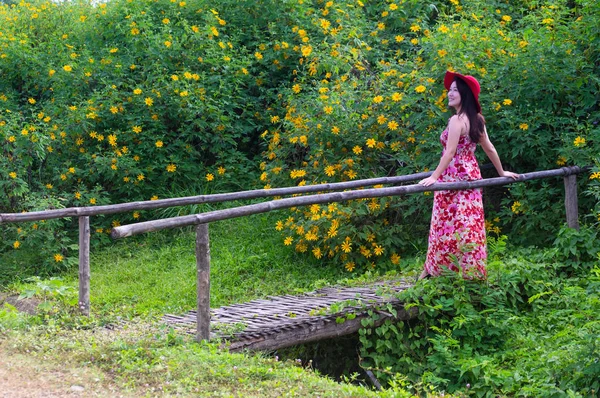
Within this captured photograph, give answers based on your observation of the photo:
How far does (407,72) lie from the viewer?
857cm

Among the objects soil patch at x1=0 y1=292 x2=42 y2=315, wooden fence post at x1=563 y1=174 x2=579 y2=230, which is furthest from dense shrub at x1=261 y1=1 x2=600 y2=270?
soil patch at x1=0 y1=292 x2=42 y2=315

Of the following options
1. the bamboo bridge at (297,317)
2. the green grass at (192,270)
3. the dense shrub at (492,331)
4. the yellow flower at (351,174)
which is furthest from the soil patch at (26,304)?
the yellow flower at (351,174)

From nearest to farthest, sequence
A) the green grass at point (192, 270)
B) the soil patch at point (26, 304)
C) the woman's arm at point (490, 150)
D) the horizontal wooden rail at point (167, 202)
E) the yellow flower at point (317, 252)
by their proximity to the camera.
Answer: the horizontal wooden rail at point (167, 202)
the woman's arm at point (490, 150)
the soil patch at point (26, 304)
the green grass at point (192, 270)
the yellow flower at point (317, 252)

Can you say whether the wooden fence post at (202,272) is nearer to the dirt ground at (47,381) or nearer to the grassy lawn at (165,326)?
the grassy lawn at (165,326)

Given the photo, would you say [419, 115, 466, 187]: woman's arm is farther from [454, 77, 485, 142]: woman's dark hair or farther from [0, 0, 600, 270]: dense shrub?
[0, 0, 600, 270]: dense shrub

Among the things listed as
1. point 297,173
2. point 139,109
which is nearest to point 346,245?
point 297,173

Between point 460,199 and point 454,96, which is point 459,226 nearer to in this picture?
point 460,199

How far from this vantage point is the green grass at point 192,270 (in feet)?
25.6

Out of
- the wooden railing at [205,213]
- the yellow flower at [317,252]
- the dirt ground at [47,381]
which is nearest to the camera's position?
the dirt ground at [47,381]

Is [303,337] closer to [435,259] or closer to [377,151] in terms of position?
[435,259]

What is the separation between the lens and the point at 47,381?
4277mm

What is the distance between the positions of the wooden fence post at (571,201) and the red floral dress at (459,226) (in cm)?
105

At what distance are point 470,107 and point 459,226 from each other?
0.95 meters

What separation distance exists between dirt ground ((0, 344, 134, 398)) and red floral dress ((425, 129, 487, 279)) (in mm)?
3071
